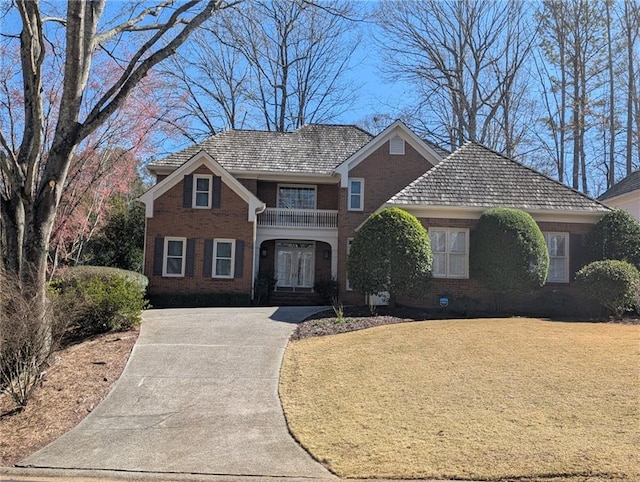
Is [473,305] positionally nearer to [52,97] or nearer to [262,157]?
[262,157]

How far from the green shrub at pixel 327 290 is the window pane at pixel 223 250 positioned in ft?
13.9

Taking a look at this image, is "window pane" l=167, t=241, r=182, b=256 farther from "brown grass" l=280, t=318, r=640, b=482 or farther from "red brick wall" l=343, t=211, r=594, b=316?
"brown grass" l=280, t=318, r=640, b=482

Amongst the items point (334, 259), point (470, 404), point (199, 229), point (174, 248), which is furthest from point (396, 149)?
point (470, 404)

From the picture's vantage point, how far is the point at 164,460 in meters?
5.28

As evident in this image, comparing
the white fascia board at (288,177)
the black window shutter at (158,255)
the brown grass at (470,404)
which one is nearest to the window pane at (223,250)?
the black window shutter at (158,255)

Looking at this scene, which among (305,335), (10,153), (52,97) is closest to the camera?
(10,153)

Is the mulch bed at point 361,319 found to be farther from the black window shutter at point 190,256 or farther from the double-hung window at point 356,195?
the black window shutter at point 190,256

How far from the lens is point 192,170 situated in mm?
19734

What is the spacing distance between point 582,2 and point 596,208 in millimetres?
17805

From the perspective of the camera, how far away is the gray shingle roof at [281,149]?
2220cm

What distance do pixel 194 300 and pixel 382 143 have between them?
34.1ft

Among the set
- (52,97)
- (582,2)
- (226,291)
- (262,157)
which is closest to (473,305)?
(226,291)

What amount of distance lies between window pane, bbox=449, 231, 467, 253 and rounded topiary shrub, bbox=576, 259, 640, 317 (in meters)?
3.74

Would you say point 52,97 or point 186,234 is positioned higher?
point 52,97
